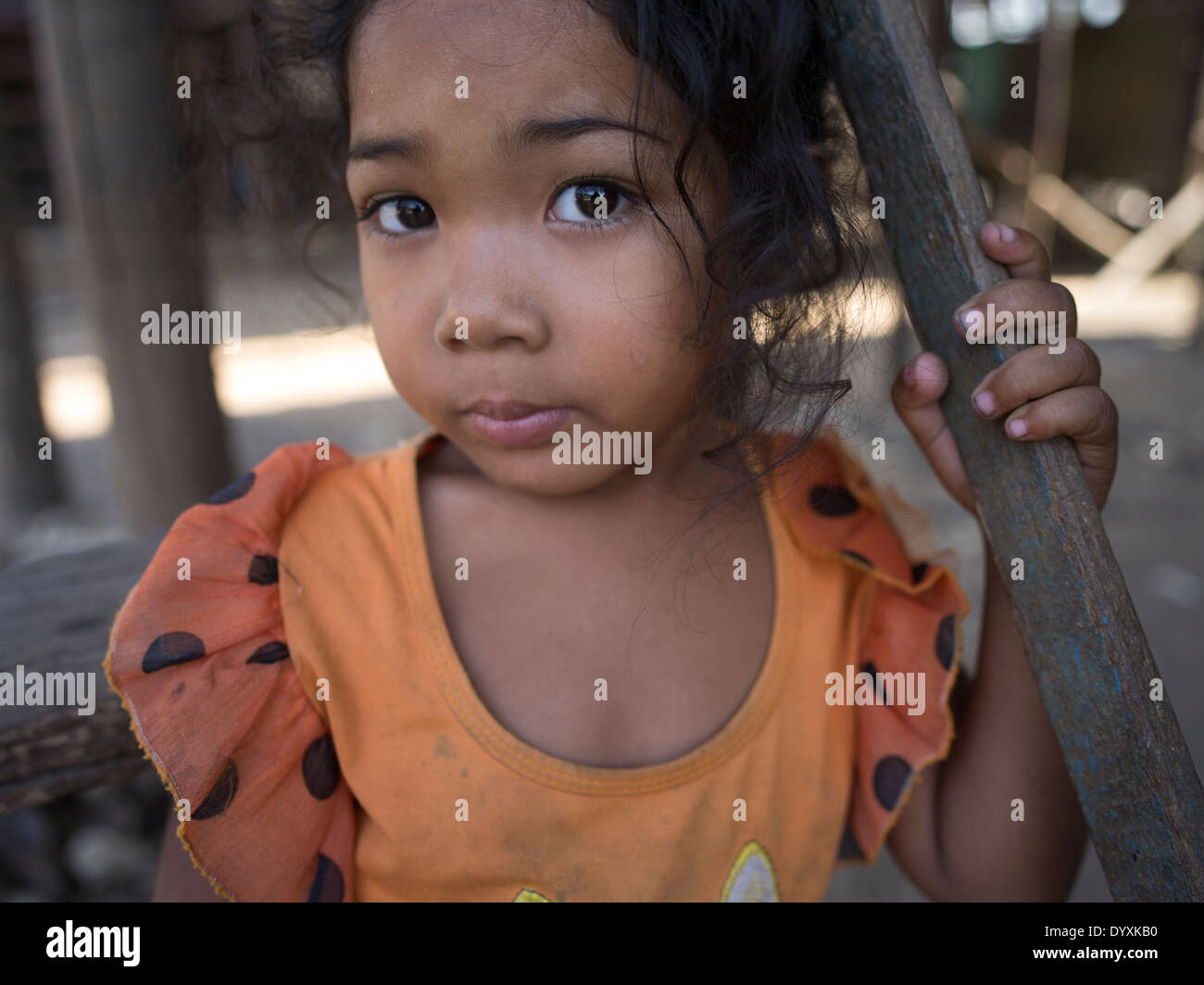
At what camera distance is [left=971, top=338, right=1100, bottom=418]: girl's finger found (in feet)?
2.97

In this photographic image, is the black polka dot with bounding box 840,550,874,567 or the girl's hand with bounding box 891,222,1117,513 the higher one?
the girl's hand with bounding box 891,222,1117,513

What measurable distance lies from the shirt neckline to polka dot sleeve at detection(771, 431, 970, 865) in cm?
11

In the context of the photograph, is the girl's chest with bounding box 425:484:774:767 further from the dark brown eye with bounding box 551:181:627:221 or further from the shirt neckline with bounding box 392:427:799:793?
the dark brown eye with bounding box 551:181:627:221

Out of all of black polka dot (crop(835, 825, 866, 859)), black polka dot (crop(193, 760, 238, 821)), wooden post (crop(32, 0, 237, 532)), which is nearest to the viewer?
black polka dot (crop(193, 760, 238, 821))

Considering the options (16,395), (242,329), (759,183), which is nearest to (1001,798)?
(759,183)

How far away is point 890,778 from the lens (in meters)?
1.27

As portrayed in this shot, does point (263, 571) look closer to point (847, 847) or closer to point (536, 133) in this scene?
point (536, 133)

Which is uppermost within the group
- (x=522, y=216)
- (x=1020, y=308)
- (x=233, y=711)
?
(x=522, y=216)

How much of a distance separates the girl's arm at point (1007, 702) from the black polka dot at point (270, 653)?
2.49 ft

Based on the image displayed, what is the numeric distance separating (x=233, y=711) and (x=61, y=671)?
43cm

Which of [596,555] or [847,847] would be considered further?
[847,847]

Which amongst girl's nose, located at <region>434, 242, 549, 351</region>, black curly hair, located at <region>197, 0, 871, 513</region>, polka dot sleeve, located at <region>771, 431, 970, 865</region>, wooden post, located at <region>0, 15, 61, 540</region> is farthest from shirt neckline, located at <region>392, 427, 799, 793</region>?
wooden post, located at <region>0, 15, 61, 540</region>

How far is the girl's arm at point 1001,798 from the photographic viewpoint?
1184mm

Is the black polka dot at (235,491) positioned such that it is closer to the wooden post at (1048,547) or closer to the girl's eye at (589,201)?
the girl's eye at (589,201)
